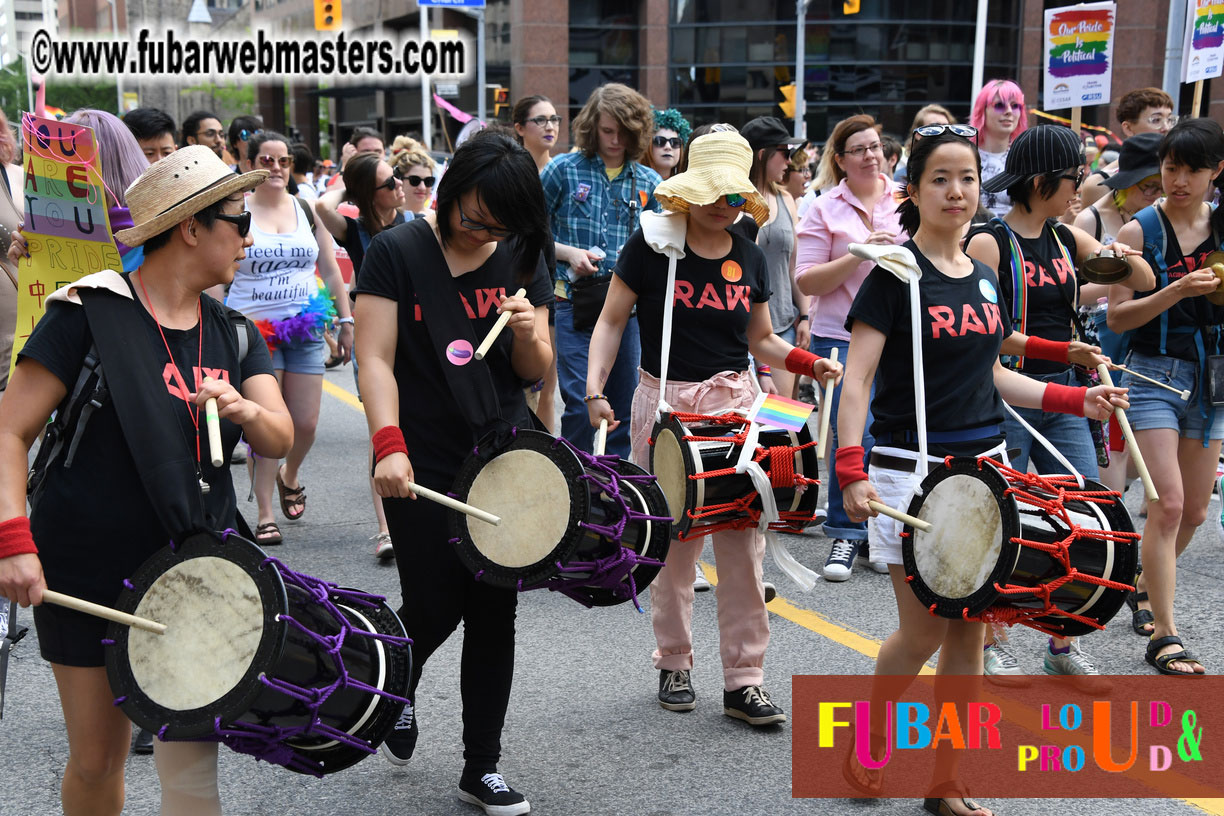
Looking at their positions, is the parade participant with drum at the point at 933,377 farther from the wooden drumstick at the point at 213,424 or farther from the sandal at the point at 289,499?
the sandal at the point at 289,499

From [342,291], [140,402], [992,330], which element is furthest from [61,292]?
[342,291]

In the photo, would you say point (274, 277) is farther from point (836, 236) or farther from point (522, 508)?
point (522, 508)

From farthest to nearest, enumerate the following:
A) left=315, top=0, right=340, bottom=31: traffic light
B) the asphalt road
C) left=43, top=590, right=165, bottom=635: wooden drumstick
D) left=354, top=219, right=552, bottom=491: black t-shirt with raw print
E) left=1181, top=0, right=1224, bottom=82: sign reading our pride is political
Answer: left=315, top=0, right=340, bottom=31: traffic light < left=1181, top=0, right=1224, bottom=82: sign reading our pride is political < the asphalt road < left=354, top=219, right=552, bottom=491: black t-shirt with raw print < left=43, top=590, right=165, bottom=635: wooden drumstick

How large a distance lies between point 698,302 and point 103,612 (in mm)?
2510

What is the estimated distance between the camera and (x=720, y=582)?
445 centimetres

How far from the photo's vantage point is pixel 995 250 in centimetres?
454

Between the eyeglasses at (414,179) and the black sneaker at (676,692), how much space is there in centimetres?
381

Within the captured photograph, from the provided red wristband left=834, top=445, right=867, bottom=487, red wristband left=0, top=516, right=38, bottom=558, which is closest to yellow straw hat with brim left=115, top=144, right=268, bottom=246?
red wristband left=0, top=516, right=38, bottom=558

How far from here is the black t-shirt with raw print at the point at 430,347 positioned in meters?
3.55

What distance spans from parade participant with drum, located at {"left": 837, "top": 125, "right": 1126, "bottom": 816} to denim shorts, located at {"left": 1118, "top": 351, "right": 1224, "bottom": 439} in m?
1.41

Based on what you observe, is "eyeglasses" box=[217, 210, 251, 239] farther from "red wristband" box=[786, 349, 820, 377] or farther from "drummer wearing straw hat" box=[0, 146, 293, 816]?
"red wristband" box=[786, 349, 820, 377]

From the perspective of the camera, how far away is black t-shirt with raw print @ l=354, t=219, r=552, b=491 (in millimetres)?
3551

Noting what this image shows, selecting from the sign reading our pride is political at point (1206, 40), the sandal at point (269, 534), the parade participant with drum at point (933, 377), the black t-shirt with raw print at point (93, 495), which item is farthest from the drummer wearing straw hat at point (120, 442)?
the sign reading our pride is political at point (1206, 40)

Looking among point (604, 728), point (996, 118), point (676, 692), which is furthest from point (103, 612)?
point (996, 118)
